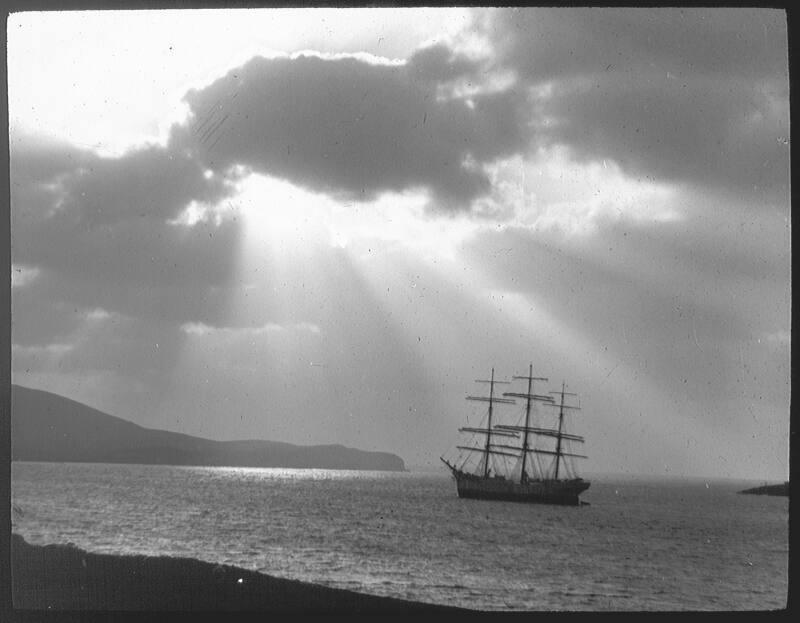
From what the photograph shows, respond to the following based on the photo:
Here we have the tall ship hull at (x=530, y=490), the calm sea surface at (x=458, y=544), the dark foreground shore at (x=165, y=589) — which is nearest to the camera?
the dark foreground shore at (x=165, y=589)

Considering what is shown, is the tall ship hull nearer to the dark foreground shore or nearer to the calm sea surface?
the calm sea surface

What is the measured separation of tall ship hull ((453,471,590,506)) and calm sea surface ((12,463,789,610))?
101 cm

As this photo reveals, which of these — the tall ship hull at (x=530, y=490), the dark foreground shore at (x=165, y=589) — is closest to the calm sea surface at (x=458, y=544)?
the tall ship hull at (x=530, y=490)

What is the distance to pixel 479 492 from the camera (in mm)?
63125

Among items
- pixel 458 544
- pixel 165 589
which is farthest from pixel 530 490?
pixel 165 589

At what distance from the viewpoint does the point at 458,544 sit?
3441 cm

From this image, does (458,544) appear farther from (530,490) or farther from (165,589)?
(530,490)

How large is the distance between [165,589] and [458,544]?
2174cm

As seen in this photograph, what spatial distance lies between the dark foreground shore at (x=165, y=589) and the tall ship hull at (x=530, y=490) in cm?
4527

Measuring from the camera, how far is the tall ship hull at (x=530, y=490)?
61312 mm

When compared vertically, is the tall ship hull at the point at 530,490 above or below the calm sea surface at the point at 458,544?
above

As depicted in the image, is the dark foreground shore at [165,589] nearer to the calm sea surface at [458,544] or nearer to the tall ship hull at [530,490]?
the calm sea surface at [458,544]

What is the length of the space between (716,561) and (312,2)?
36.2 m

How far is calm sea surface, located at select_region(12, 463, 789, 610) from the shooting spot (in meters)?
24.5
